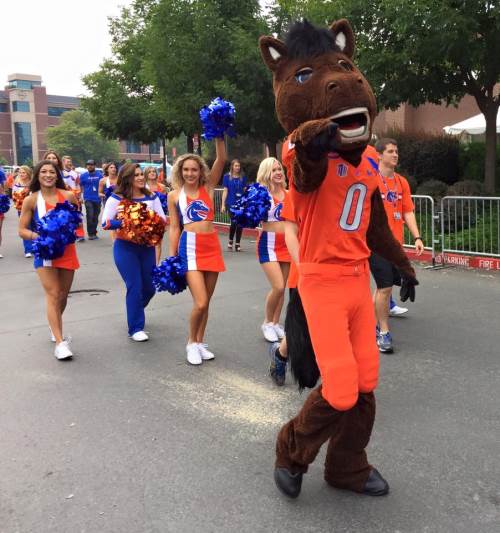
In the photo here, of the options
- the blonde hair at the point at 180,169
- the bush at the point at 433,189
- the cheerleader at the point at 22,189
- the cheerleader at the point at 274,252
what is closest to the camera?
the blonde hair at the point at 180,169

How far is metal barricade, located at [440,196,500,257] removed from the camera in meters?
9.45

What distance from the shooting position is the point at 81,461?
353 centimetres

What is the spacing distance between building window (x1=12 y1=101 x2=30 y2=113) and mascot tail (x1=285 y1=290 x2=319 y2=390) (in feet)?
367

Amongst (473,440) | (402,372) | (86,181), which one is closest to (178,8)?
(86,181)

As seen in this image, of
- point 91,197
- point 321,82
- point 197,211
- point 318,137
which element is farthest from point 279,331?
point 91,197

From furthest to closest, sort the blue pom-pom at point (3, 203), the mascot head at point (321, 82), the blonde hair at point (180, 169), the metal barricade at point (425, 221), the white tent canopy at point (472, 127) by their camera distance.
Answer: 1. the white tent canopy at point (472, 127)
2. the blue pom-pom at point (3, 203)
3. the metal barricade at point (425, 221)
4. the blonde hair at point (180, 169)
5. the mascot head at point (321, 82)

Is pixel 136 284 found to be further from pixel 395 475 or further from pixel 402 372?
pixel 395 475

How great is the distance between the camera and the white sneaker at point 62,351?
18.2 feet

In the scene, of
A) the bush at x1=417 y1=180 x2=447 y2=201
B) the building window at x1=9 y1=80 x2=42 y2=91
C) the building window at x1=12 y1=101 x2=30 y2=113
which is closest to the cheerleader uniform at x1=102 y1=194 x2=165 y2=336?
the bush at x1=417 y1=180 x2=447 y2=201

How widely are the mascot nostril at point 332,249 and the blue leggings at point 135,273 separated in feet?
10.7

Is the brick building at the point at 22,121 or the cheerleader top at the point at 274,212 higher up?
the brick building at the point at 22,121

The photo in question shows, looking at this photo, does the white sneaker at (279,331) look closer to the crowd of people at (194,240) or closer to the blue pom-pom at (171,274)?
the crowd of people at (194,240)

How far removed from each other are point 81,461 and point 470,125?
1626 cm

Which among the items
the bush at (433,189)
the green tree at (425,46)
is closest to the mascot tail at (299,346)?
the green tree at (425,46)
